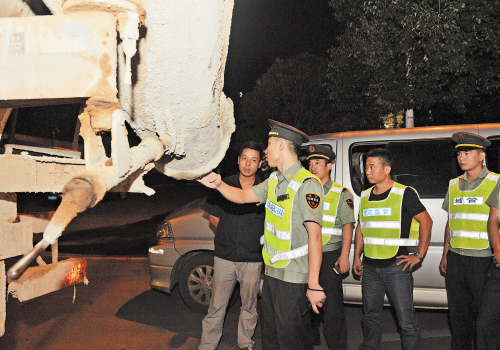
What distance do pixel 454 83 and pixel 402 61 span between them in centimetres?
132

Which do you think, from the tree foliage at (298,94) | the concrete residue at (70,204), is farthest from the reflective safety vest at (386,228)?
the tree foliage at (298,94)

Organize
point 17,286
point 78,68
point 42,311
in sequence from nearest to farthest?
point 78,68
point 17,286
point 42,311

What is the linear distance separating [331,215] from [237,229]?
0.90 metres

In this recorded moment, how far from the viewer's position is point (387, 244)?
3.43m

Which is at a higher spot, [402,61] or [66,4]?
[402,61]

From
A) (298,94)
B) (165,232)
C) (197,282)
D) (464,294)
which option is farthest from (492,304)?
(298,94)

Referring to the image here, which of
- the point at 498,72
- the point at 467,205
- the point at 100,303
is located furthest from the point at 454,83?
the point at 100,303

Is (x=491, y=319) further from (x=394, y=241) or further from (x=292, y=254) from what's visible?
(x=292, y=254)

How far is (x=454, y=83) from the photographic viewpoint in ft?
29.2

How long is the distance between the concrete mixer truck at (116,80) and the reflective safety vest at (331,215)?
2030mm

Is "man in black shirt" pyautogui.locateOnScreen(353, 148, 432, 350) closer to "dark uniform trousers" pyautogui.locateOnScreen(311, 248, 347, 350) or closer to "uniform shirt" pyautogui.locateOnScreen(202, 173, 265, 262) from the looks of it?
"dark uniform trousers" pyautogui.locateOnScreen(311, 248, 347, 350)

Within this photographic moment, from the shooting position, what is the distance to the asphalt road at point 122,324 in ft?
13.3

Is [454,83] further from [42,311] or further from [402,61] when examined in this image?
[42,311]

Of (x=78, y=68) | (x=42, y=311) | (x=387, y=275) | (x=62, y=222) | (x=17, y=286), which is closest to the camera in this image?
(x=62, y=222)
